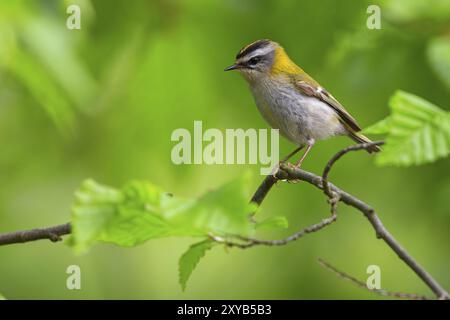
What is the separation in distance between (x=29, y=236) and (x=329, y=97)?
2.60 m

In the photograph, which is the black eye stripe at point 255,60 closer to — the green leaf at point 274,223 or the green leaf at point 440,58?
the green leaf at point 440,58

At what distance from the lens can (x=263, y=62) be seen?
15.9ft

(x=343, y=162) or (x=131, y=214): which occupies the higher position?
(x=343, y=162)

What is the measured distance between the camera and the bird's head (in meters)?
4.46

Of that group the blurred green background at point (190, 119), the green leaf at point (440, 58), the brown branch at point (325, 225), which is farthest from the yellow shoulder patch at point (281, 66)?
the brown branch at point (325, 225)

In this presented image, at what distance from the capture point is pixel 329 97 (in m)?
4.73

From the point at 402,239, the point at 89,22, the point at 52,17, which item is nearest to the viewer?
the point at 52,17

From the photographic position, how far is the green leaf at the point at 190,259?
215 centimetres

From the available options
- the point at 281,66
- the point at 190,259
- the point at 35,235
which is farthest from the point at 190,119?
the point at 281,66

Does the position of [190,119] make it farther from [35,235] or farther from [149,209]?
[149,209]

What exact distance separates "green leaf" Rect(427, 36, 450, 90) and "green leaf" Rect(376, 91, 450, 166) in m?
2.01

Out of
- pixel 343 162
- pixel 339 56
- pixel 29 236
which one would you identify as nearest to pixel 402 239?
pixel 343 162

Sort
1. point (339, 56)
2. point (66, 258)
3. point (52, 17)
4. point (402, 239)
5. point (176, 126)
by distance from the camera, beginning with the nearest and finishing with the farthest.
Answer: point (52, 17) < point (176, 126) < point (339, 56) < point (402, 239) < point (66, 258)

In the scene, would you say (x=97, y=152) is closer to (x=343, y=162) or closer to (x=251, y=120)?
(x=251, y=120)
